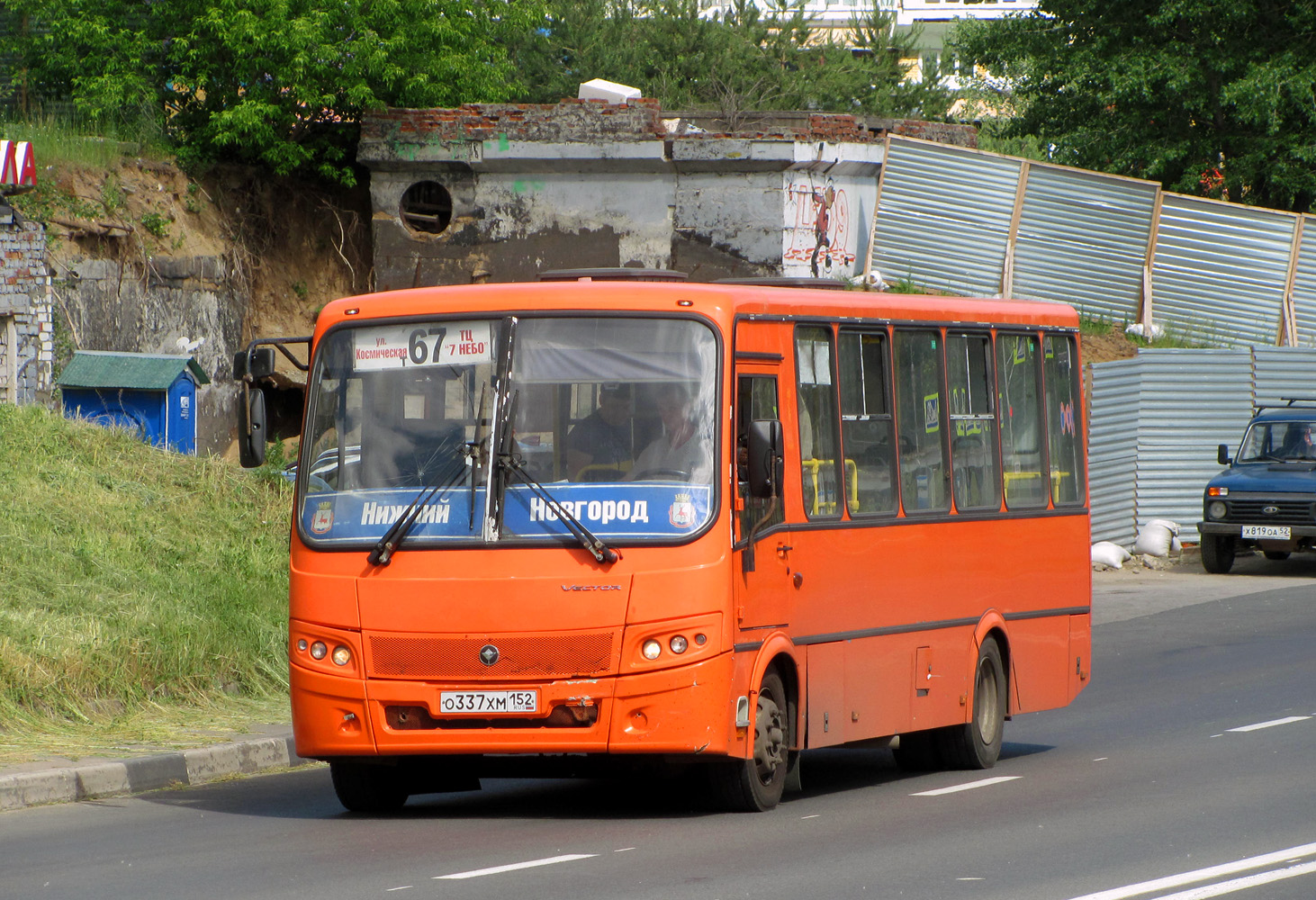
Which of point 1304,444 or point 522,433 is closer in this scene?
point 522,433

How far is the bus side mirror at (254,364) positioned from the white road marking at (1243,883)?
5.09 m

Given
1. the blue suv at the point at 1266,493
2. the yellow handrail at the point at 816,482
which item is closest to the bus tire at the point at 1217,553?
the blue suv at the point at 1266,493

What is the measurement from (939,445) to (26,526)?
731 cm

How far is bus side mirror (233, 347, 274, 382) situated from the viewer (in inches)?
370

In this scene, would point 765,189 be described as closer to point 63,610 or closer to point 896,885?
point 63,610

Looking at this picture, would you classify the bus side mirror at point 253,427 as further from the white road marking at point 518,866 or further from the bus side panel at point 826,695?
the bus side panel at point 826,695

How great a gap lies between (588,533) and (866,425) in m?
2.16

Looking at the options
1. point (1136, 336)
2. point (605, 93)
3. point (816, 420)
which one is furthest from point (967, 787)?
point (605, 93)

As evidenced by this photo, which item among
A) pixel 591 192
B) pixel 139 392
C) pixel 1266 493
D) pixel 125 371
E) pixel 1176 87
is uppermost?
pixel 1176 87

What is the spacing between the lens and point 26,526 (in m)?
14.1

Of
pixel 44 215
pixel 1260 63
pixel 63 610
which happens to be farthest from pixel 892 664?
pixel 1260 63

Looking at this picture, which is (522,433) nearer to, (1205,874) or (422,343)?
(422,343)

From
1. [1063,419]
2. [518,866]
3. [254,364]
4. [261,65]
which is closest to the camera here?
[518,866]

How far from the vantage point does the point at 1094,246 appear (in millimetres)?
30172
